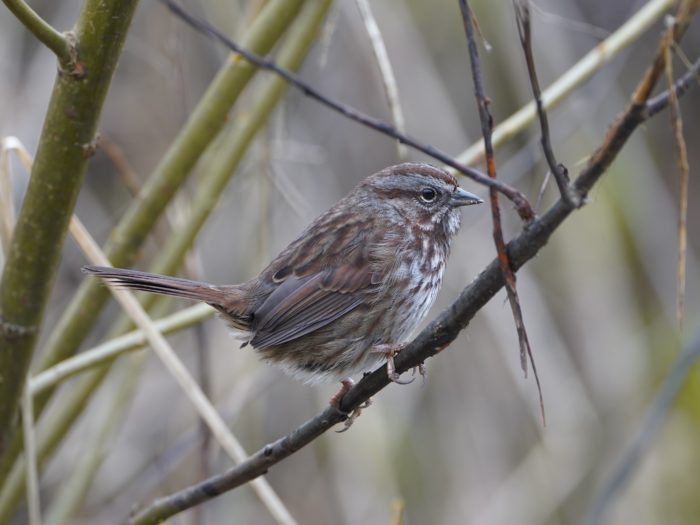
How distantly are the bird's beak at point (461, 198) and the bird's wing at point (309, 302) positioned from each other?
440mm

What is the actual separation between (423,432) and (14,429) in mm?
2593

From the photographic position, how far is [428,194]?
10.5 ft

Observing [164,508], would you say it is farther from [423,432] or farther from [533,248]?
[423,432]

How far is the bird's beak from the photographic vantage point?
312 cm

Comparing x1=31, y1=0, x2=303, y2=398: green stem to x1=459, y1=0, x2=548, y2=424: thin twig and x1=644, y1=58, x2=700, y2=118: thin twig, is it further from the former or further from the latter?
x1=644, y1=58, x2=700, y2=118: thin twig

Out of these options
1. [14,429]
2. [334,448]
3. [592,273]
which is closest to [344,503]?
[334,448]

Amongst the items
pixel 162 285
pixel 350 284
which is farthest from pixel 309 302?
pixel 162 285

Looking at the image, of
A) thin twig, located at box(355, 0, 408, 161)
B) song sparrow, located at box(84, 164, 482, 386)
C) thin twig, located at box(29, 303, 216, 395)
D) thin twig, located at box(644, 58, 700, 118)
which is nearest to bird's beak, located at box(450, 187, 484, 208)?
song sparrow, located at box(84, 164, 482, 386)

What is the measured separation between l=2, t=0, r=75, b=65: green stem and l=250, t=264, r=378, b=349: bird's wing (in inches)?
46.8

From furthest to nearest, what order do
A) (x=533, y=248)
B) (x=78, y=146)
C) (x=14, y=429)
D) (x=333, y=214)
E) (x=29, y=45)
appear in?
(x=29, y=45) < (x=333, y=214) < (x=14, y=429) < (x=78, y=146) < (x=533, y=248)

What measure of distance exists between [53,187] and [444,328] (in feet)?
3.23

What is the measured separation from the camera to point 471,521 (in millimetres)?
4281

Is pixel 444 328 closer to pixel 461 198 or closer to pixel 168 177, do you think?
pixel 168 177

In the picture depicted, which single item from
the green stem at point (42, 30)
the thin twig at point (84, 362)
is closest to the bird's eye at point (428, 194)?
the thin twig at point (84, 362)
